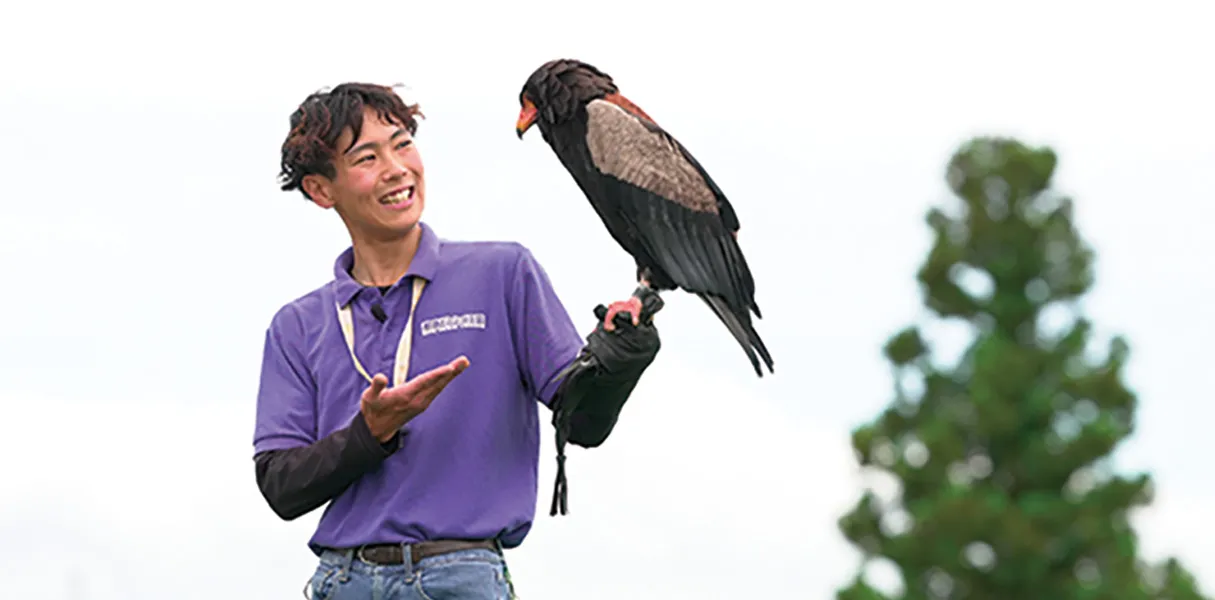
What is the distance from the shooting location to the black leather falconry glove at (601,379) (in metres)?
5.37

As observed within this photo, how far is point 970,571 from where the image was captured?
1465cm

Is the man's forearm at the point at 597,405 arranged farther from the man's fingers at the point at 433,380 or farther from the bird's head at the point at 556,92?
the bird's head at the point at 556,92

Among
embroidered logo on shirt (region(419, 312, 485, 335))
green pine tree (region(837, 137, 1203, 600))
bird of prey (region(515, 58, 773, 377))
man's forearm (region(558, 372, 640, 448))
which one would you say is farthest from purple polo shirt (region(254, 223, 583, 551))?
green pine tree (region(837, 137, 1203, 600))

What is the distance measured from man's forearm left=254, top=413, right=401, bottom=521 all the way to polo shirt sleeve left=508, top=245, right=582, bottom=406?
0.45 m

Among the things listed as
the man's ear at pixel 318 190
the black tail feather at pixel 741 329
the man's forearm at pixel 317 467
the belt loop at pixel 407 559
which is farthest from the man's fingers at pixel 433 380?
the black tail feather at pixel 741 329

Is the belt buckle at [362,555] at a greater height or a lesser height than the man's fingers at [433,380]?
lesser

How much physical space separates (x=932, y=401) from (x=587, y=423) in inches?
384

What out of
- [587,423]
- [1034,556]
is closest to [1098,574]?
[1034,556]

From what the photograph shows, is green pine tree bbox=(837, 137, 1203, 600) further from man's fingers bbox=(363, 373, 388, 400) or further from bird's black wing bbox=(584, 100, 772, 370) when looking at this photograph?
man's fingers bbox=(363, 373, 388, 400)

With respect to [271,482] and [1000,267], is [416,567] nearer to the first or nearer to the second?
[271,482]

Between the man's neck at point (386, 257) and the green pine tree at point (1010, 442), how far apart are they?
31.0ft

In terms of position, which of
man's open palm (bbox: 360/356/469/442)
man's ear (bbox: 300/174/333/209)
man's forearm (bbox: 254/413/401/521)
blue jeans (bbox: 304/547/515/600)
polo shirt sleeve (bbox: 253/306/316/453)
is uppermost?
man's ear (bbox: 300/174/333/209)

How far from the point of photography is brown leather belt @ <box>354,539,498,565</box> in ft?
17.5

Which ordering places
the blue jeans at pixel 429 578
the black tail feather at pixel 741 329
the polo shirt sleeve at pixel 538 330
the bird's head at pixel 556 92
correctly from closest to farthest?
the blue jeans at pixel 429 578 → the polo shirt sleeve at pixel 538 330 → the black tail feather at pixel 741 329 → the bird's head at pixel 556 92
